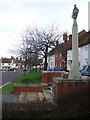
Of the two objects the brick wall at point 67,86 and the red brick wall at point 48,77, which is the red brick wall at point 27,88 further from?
the brick wall at point 67,86

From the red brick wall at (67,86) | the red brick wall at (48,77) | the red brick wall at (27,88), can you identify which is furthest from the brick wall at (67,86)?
the red brick wall at (48,77)

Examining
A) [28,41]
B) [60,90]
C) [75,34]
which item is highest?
[28,41]

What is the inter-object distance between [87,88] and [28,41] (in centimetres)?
2118

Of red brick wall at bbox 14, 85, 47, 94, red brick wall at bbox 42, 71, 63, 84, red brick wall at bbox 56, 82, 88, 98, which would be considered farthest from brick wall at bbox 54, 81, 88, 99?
red brick wall at bbox 42, 71, 63, 84

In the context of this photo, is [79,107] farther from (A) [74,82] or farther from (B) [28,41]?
(B) [28,41]

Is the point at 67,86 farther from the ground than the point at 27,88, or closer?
farther from the ground

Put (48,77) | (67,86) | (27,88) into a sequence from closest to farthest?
(67,86), (27,88), (48,77)

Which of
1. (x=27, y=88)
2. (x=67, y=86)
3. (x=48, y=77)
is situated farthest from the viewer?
(x=48, y=77)

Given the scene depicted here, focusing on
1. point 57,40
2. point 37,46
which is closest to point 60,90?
point 37,46

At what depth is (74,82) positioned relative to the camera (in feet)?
28.0

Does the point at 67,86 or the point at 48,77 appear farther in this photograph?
the point at 48,77

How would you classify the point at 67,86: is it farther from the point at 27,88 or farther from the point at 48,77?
the point at 48,77

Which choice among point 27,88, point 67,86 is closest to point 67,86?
point 67,86

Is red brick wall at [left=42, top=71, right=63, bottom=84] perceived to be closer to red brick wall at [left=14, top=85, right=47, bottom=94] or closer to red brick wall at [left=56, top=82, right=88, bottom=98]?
red brick wall at [left=14, top=85, right=47, bottom=94]
